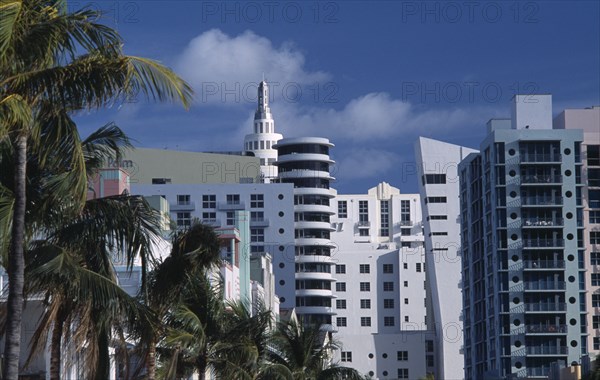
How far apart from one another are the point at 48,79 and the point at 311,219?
6551 inches

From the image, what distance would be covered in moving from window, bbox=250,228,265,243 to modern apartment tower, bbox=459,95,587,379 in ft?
119

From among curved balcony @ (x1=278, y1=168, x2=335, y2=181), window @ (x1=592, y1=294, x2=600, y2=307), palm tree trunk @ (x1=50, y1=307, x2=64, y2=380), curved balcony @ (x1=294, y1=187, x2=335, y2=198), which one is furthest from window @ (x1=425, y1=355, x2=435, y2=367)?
palm tree trunk @ (x1=50, y1=307, x2=64, y2=380)

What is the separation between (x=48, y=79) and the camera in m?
22.5

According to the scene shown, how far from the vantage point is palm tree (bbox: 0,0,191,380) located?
2169 centimetres

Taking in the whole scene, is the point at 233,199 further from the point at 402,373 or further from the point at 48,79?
the point at 48,79

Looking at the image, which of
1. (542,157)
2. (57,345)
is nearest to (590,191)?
(542,157)

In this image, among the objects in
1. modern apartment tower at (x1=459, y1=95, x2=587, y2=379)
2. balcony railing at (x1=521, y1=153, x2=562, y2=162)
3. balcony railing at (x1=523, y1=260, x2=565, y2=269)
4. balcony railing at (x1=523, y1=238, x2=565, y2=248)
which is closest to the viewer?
modern apartment tower at (x1=459, y1=95, x2=587, y2=379)

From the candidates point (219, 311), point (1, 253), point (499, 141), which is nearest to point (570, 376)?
point (499, 141)

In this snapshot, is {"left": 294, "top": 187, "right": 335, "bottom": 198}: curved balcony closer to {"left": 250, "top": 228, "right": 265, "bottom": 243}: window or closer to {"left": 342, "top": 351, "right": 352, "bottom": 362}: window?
{"left": 250, "top": 228, "right": 265, "bottom": 243}: window

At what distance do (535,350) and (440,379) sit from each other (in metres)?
60.6

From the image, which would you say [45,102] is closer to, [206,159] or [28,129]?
[28,129]

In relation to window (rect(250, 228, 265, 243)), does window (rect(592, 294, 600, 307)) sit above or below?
below

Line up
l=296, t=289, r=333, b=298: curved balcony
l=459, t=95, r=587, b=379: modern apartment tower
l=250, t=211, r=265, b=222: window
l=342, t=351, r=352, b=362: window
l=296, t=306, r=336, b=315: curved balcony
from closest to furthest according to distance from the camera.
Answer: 1. l=459, t=95, r=587, b=379: modern apartment tower
2. l=250, t=211, r=265, b=222: window
3. l=296, t=306, r=336, b=315: curved balcony
4. l=296, t=289, r=333, b=298: curved balcony
5. l=342, t=351, r=352, b=362: window

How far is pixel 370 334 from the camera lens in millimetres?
196625
